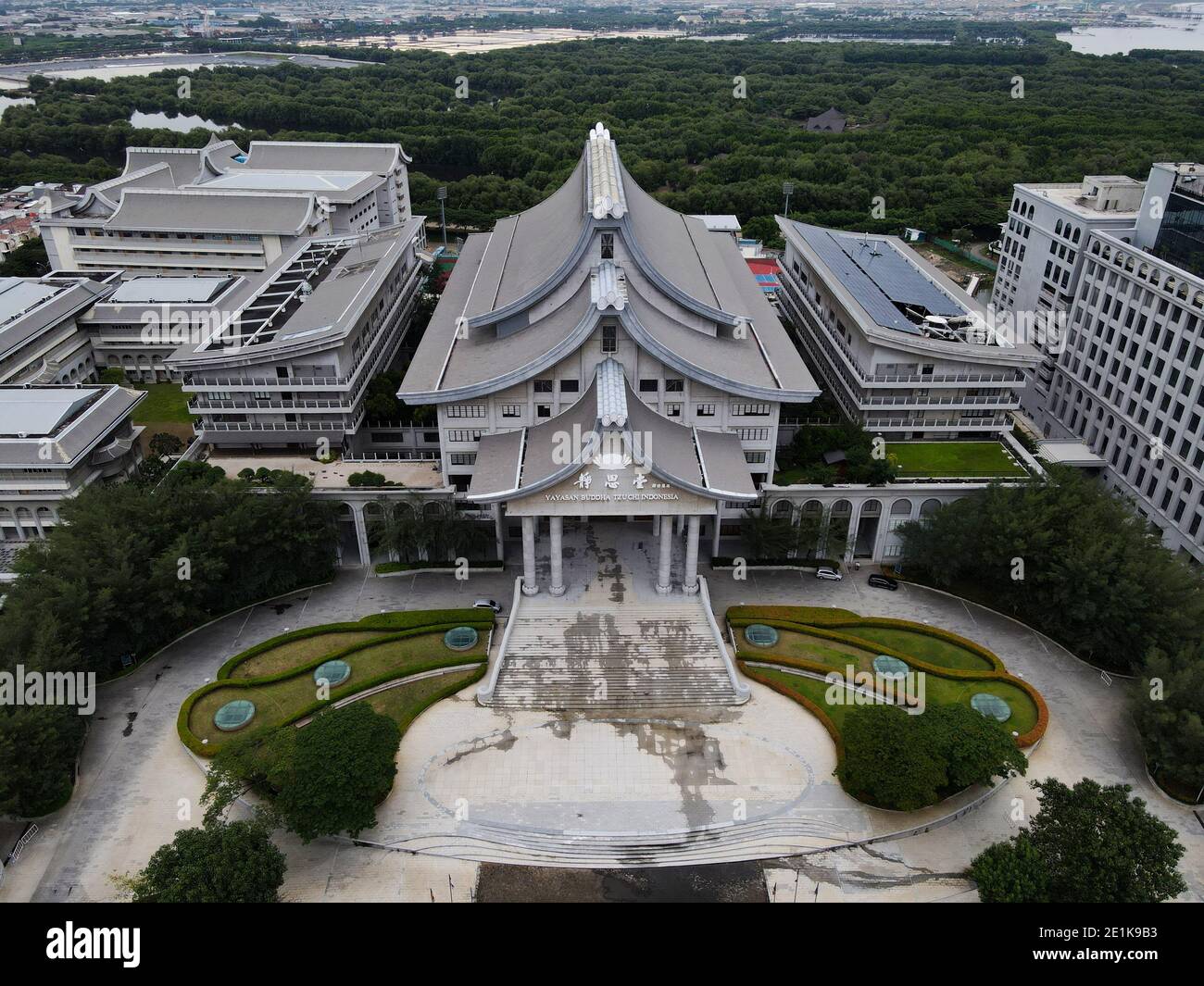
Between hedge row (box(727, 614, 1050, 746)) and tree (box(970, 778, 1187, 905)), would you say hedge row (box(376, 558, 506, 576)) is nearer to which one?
hedge row (box(727, 614, 1050, 746))

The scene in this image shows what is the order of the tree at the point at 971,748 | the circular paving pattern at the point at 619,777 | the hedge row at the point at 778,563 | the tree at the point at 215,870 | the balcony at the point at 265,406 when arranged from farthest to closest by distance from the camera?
1. the balcony at the point at 265,406
2. the hedge row at the point at 778,563
3. the circular paving pattern at the point at 619,777
4. the tree at the point at 971,748
5. the tree at the point at 215,870

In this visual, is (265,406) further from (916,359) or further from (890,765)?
(890,765)

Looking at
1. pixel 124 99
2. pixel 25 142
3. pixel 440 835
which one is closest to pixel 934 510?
pixel 440 835

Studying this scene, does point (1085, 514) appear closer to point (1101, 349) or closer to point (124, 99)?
point (1101, 349)

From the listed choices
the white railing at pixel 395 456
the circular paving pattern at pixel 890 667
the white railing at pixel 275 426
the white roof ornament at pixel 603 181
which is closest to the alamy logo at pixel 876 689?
the circular paving pattern at pixel 890 667

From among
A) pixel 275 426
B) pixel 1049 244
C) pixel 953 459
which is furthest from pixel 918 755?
pixel 1049 244

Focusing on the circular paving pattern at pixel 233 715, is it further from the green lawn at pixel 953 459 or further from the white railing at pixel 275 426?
the green lawn at pixel 953 459

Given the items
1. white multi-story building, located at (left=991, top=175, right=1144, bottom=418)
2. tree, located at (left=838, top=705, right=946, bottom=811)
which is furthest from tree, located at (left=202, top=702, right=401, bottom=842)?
white multi-story building, located at (left=991, top=175, right=1144, bottom=418)
